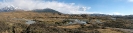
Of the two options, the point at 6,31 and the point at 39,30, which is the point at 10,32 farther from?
the point at 39,30

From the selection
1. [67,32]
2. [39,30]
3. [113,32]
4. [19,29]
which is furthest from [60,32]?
[113,32]

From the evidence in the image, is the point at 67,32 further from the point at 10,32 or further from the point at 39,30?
the point at 10,32

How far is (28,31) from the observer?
6147 centimetres

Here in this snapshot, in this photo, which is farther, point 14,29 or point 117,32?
point 117,32

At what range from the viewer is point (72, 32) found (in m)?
62.7

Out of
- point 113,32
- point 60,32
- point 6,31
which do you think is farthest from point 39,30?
point 113,32

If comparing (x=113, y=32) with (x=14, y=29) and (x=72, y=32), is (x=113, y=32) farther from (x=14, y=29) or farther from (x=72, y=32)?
(x=14, y=29)

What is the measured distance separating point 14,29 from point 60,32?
1748cm

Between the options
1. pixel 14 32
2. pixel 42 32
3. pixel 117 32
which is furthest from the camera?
pixel 117 32

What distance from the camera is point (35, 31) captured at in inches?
2399

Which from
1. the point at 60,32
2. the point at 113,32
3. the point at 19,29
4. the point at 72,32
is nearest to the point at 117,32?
the point at 113,32

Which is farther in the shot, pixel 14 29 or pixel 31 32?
pixel 14 29

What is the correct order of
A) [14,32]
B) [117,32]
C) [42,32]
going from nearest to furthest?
[42,32]
[14,32]
[117,32]

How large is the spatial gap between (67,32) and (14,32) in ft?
60.8
